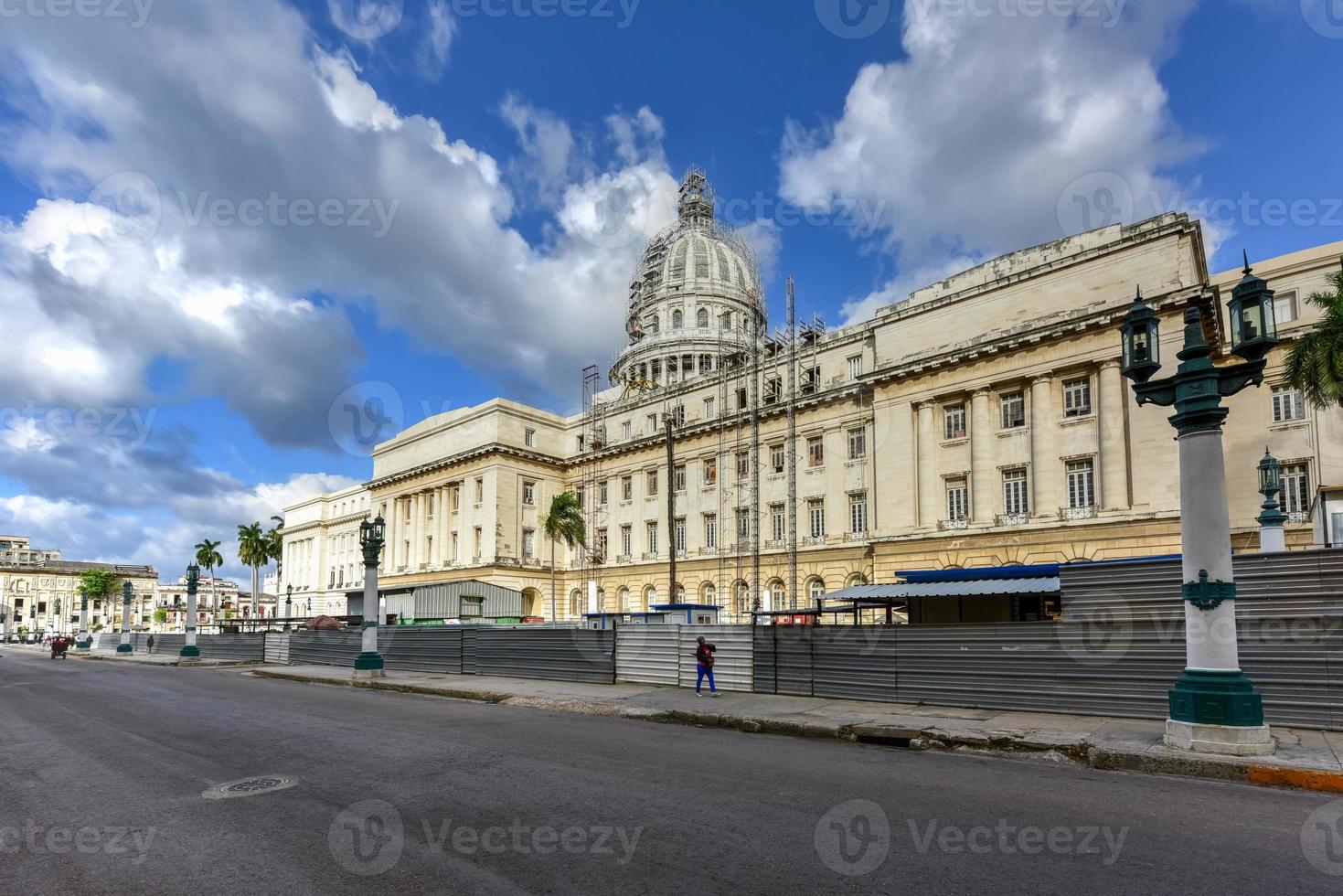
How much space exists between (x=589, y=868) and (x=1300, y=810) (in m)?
6.99

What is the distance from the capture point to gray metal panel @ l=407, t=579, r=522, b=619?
5094 centimetres

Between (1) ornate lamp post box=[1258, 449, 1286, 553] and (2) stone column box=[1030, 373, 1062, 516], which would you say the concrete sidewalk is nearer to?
(1) ornate lamp post box=[1258, 449, 1286, 553]

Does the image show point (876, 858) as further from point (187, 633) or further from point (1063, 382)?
point (187, 633)

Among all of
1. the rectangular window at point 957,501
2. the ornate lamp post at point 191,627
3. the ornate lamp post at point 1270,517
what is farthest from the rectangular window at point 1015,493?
the ornate lamp post at point 191,627

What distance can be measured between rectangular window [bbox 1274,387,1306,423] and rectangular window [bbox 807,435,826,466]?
21.1 meters

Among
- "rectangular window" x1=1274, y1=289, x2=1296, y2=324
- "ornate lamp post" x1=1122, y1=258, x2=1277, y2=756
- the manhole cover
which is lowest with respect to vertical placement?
the manhole cover

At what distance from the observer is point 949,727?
13086 mm

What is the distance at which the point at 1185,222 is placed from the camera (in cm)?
3209

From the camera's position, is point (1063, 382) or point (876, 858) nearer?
point (876, 858)

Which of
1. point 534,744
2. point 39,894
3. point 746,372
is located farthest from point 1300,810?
point 746,372

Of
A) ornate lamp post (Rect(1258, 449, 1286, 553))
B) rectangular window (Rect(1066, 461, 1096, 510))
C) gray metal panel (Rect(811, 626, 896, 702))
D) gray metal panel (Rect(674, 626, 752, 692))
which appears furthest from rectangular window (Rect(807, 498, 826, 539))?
gray metal panel (Rect(811, 626, 896, 702))

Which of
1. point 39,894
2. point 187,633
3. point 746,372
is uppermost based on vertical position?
point 746,372

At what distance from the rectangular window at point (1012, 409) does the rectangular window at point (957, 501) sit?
11.2 feet

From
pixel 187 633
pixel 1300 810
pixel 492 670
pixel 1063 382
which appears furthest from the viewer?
pixel 187 633
